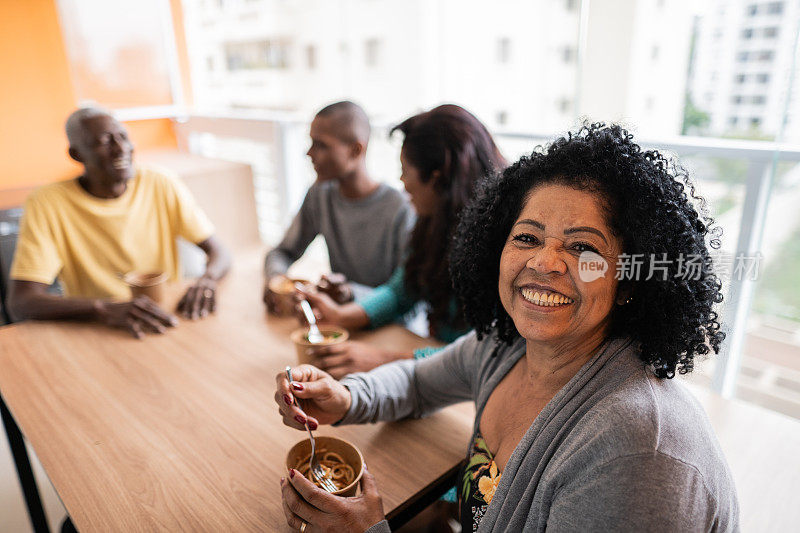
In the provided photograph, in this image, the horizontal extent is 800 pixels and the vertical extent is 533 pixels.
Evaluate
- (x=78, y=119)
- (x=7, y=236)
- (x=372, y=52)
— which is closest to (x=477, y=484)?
(x=78, y=119)

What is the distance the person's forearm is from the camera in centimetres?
168

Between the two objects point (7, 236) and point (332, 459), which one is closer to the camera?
point (332, 459)

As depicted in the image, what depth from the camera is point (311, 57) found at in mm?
3816

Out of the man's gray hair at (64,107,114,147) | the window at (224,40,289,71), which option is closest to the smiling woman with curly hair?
the man's gray hair at (64,107,114,147)

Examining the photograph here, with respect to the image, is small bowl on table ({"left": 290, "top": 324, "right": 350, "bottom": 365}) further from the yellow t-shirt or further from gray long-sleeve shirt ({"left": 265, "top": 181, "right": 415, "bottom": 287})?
the yellow t-shirt

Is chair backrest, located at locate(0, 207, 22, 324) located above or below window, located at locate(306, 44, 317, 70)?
below

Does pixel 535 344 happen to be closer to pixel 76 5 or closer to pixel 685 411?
pixel 685 411

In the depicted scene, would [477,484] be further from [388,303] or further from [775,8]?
[775,8]

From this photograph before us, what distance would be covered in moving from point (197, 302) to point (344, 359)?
0.71 meters

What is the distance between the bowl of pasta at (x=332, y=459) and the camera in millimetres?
934

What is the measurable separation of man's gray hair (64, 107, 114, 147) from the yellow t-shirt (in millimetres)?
175

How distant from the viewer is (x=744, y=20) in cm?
183

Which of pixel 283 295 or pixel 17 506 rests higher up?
pixel 283 295

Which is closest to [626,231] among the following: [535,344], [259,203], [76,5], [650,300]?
[650,300]
